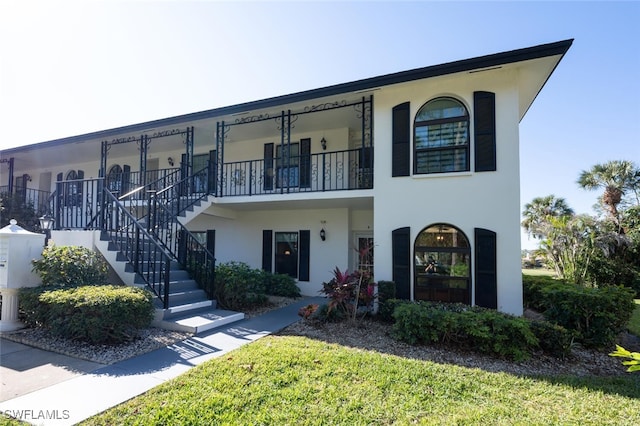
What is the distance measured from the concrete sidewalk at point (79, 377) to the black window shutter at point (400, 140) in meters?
5.19

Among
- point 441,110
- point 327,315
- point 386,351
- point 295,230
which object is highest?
point 441,110

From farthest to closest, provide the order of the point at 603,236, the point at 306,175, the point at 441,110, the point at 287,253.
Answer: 1. the point at 603,236
2. the point at 287,253
3. the point at 306,175
4. the point at 441,110

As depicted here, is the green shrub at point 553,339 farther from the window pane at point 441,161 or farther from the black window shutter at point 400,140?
the black window shutter at point 400,140

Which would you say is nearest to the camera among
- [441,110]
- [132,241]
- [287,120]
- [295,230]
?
[132,241]

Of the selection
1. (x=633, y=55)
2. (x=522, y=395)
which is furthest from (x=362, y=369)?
(x=633, y=55)

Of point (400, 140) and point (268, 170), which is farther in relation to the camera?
point (268, 170)

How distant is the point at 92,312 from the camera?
4930mm

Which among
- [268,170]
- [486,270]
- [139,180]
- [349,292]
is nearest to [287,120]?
[268,170]

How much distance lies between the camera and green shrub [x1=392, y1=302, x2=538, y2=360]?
4.98 meters

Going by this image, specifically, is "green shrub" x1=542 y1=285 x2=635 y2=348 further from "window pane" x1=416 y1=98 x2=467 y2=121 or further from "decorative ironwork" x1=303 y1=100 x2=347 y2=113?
"decorative ironwork" x1=303 y1=100 x2=347 y2=113

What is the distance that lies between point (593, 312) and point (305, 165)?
8678 mm

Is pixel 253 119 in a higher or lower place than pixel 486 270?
higher

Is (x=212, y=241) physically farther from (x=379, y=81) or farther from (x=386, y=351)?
(x=386, y=351)

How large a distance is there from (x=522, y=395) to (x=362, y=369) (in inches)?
77.1
